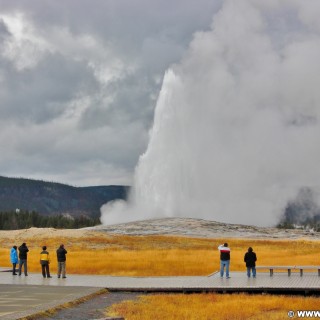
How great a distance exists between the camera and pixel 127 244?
75.9 m

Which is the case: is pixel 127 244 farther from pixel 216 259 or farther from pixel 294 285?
pixel 294 285

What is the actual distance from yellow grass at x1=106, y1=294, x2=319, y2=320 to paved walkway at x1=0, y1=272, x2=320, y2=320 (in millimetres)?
1391

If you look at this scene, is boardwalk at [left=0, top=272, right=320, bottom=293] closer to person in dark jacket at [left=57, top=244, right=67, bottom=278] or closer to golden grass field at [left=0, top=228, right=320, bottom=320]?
person in dark jacket at [left=57, top=244, right=67, bottom=278]

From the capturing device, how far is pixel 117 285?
3025 cm

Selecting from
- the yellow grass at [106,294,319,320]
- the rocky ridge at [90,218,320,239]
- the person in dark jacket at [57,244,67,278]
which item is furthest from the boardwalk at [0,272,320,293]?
the rocky ridge at [90,218,320,239]

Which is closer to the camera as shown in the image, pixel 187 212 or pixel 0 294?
pixel 0 294

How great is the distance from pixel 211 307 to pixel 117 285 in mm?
8079

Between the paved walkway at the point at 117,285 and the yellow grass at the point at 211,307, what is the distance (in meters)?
1.39

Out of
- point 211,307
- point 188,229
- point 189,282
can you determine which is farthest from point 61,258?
point 188,229

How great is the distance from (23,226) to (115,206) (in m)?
49.4

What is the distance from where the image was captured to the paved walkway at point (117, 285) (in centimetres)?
2462

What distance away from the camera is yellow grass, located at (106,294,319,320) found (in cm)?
2141

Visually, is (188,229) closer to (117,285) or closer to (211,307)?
(117,285)

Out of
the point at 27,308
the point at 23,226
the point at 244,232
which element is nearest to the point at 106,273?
the point at 27,308
